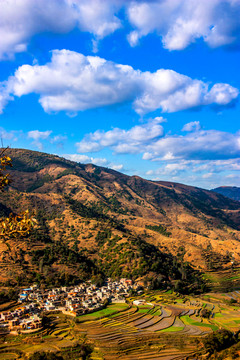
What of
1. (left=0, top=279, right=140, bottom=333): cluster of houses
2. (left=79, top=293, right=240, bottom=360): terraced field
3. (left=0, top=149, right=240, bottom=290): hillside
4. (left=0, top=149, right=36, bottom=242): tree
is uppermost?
(left=0, top=149, right=36, bottom=242): tree

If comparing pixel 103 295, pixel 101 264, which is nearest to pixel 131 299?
pixel 103 295

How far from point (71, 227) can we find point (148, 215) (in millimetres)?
79339

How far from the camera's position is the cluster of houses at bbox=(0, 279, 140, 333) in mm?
47000

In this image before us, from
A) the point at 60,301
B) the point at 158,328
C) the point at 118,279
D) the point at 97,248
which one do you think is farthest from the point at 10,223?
the point at 97,248

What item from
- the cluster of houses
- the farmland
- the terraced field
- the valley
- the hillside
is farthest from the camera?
the hillside

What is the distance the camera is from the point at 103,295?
2596 inches

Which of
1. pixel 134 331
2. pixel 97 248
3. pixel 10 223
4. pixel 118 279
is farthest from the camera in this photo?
pixel 97 248

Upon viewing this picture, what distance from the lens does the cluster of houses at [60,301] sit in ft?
154

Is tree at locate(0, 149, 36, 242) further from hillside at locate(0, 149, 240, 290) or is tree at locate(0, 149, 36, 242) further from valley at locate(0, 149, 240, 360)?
hillside at locate(0, 149, 240, 290)

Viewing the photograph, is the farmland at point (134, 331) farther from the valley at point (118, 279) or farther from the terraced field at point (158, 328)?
the valley at point (118, 279)

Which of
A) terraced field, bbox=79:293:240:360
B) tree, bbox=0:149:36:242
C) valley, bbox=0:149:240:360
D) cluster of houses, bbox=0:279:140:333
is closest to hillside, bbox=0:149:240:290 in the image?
valley, bbox=0:149:240:360

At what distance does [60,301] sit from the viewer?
195 ft

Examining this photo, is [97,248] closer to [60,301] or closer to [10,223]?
[60,301]

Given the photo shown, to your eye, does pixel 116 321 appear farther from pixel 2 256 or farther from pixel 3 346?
pixel 2 256
